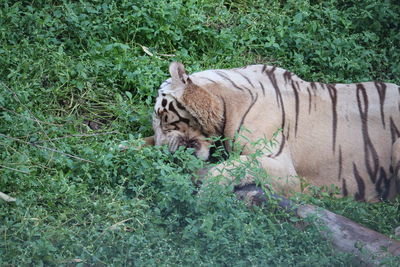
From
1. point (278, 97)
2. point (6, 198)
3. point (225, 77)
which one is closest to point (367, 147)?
point (278, 97)

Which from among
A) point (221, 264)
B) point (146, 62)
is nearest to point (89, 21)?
point (146, 62)

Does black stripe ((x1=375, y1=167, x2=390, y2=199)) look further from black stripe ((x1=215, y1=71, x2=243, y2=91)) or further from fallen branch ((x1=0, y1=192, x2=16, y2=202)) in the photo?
fallen branch ((x1=0, y1=192, x2=16, y2=202))

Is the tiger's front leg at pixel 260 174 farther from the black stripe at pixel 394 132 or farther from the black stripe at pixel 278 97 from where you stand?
the black stripe at pixel 394 132

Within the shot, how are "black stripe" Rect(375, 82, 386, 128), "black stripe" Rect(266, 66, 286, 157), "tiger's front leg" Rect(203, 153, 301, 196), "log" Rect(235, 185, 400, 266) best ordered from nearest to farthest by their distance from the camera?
"log" Rect(235, 185, 400, 266)
"tiger's front leg" Rect(203, 153, 301, 196)
"black stripe" Rect(266, 66, 286, 157)
"black stripe" Rect(375, 82, 386, 128)

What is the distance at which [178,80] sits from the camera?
5.09 meters

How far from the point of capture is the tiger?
496 centimetres

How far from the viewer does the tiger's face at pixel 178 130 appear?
504 cm

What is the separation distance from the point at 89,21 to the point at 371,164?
2531 millimetres

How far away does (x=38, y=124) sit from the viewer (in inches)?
200

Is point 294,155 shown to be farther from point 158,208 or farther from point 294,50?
point 294,50

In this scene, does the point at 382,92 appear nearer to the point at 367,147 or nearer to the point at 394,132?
the point at 394,132

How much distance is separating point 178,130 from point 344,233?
1.53 m

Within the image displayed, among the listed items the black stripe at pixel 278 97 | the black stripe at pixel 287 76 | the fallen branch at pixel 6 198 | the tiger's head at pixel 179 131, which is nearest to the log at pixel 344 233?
the black stripe at pixel 278 97

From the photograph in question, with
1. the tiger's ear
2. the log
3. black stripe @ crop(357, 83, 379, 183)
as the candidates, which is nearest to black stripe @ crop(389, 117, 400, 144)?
black stripe @ crop(357, 83, 379, 183)
